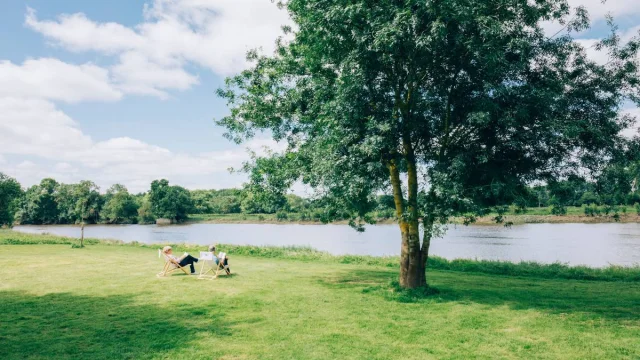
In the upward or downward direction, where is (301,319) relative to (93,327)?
downward

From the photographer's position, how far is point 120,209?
12106 centimetres

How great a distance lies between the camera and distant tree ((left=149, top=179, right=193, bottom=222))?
392 feet

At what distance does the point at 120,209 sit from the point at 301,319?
4993 inches

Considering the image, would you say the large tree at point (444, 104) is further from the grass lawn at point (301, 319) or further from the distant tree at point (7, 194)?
the distant tree at point (7, 194)

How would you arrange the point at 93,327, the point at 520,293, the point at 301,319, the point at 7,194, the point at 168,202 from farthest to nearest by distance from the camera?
1. the point at 168,202
2. the point at 7,194
3. the point at 520,293
4. the point at 301,319
5. the point at 93,327

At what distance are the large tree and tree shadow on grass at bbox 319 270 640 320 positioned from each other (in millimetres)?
1136

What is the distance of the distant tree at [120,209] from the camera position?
12081cm

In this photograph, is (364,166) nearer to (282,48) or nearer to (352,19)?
(352,19)

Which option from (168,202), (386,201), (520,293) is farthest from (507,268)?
(168,202)

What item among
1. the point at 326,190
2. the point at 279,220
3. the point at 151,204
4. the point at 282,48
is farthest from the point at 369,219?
the point at 151,204

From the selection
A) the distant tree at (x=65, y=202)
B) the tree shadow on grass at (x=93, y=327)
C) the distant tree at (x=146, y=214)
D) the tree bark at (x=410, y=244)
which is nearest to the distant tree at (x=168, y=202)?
the distant tree at (x=146, y=214)

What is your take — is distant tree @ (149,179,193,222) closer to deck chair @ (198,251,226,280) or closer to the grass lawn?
the grass lawn

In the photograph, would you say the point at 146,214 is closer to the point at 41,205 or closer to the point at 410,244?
the point at 41,205

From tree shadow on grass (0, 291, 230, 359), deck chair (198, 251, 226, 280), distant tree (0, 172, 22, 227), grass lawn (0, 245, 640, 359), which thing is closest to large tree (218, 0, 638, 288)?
grass lawn (0, 245, 640, 359)
